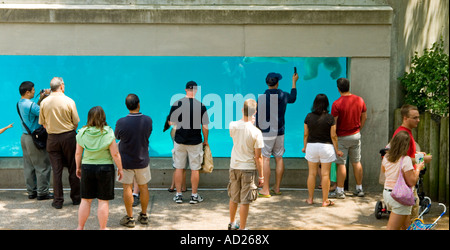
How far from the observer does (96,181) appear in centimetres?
682

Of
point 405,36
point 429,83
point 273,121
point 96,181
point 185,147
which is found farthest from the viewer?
point 405,36

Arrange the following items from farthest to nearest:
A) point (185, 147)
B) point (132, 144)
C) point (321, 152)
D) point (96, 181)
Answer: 1. point (185, 147)
2. point (321, 152)
3. point (132, 144)
4. point (96, 181)

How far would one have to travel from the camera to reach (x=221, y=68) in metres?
9.48

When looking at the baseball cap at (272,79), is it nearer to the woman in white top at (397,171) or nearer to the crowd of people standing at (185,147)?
the crowd of people standing at (185,147)

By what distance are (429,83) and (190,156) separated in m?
3.87

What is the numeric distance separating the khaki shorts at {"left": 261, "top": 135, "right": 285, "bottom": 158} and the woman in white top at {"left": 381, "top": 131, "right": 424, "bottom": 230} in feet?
8.56

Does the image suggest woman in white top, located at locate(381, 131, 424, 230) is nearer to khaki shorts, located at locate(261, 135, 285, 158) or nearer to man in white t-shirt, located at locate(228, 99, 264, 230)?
man in white t-shirt, located at locate(228, 99, 264, 230)

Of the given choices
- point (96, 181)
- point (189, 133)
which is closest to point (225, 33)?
point (189, 133)

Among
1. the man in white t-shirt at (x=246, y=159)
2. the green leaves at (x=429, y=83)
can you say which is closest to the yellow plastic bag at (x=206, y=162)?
the man in white t-shirt at (x=246, y=159)

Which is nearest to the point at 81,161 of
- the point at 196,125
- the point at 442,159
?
the point at 196,125

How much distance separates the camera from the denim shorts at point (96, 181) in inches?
267

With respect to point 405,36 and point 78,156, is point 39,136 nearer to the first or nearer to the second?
point 78,156

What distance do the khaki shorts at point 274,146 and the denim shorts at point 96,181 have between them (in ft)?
9.70

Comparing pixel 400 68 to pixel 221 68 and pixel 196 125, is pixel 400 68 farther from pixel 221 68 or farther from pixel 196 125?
pixel 196 125
